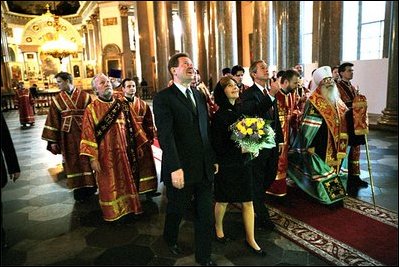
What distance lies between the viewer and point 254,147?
2828 millimetres

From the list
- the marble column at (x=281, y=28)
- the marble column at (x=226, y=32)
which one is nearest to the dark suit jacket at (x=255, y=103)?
the marble column at (x=281, y=28)

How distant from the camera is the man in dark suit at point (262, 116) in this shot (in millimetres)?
3386

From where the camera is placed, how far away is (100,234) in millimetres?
3701

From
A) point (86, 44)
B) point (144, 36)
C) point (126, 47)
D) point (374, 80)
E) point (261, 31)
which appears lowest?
point (374, 80)

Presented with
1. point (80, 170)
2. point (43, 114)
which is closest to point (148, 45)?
point (43, 114)

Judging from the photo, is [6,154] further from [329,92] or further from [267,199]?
[329,92]

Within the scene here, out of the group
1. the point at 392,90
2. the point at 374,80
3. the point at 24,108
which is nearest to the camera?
the point at 392,90

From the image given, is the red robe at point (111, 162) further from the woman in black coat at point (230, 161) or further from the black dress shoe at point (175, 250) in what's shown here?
the woman in black coat at point (230, 161)

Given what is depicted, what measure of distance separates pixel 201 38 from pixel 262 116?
16.2 m

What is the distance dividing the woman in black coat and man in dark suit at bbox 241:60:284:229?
372mm

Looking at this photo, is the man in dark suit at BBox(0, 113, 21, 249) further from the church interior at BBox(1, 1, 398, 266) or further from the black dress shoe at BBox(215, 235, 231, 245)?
the black dress shoe at BBox(215, 235, 231, 245)

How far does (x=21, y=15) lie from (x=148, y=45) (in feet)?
69.0

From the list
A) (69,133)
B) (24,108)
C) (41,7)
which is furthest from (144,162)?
(41,7)

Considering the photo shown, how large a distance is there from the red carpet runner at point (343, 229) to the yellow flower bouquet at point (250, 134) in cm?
117
